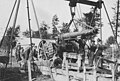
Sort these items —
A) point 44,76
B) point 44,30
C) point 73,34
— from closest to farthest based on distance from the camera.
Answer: point 73,34 < point 44,76 < point 44,30

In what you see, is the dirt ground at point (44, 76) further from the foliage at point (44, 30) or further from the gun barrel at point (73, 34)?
the foliage at point (44, 30)

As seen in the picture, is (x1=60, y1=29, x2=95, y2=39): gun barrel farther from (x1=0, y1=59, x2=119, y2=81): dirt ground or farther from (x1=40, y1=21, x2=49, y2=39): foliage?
(x1=40, y1=21, x2=49, y2=39): foliage

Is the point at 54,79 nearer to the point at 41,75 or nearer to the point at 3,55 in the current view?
the point at 41,75

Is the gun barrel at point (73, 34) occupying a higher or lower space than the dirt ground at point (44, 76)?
higher

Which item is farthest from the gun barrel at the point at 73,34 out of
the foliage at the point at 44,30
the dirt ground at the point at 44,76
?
the foliage at the point at 44,30

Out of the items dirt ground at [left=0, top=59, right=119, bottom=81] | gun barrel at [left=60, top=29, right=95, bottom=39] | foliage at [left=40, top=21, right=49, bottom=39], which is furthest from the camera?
foliage at [left=40, top=21, right=49, bottom=39]

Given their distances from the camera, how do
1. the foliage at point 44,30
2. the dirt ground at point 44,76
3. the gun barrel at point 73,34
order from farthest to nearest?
1. the foliage at point 44,30
2. the gun barrel at point 73,34
3. the dirt ground at point 44,76

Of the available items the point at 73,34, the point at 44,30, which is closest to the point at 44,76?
the point at 73,34

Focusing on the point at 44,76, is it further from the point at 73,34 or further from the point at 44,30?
the point at 44,30

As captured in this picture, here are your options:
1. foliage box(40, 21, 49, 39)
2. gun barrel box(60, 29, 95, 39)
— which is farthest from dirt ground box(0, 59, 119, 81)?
foliage box(40, 21, 49, 39)

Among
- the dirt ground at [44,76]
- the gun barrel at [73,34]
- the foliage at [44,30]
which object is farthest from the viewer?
the foliage at [44,30]

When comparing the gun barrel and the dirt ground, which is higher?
the gun barrel

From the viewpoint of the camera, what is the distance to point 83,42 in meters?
12.5

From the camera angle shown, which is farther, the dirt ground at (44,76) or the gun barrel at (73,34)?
the gun barrel at (73,34)
